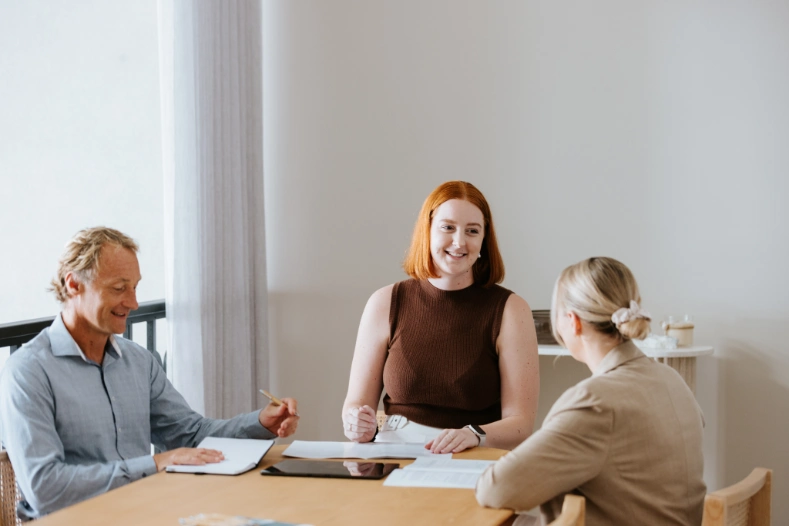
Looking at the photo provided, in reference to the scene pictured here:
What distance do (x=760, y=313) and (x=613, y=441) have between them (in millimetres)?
2130

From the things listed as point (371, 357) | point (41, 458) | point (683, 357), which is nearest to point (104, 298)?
point (41, 458)

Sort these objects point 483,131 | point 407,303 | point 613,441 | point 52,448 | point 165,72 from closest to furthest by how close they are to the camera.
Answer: point 613,441 < point 52,448 < point 407,303 < point 165,72 < point 483,131

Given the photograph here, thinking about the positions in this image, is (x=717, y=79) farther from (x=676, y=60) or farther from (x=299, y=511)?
(x=299, y=511)

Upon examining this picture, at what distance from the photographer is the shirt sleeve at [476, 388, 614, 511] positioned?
1.51 m

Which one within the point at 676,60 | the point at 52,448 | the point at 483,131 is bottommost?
the point at 52,448

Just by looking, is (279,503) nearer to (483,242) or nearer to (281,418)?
(281,418)

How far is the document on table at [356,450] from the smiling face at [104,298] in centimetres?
52

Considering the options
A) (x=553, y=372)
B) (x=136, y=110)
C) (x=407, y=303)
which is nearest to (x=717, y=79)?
(x=553, y=372)

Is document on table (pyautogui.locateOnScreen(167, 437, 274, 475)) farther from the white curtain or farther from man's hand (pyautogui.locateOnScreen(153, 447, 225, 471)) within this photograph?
the white curtain

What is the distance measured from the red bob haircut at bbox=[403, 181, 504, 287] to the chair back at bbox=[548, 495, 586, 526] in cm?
116

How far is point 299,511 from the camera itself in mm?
1558

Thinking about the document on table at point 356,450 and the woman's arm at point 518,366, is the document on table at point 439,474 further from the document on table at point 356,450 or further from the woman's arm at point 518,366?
the woman's arm at point 518,366

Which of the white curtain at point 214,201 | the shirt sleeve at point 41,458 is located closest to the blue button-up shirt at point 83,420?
the shirt sleeve at point 41,458

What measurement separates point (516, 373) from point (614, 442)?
34.2 inches
